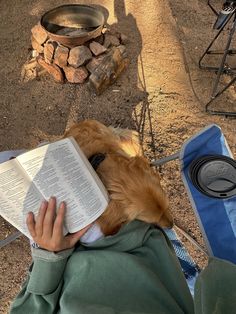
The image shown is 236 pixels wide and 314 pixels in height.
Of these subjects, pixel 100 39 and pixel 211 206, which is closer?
pixel 211 206

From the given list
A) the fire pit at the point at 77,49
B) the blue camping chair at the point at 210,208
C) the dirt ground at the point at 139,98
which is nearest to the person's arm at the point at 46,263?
the blue camping chair at the point at 210,208

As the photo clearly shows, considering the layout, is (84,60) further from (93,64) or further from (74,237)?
(74,237)

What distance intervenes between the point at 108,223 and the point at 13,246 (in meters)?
1.23

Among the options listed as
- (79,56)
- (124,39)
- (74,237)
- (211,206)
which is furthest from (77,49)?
(74,237)

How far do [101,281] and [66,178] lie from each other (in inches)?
12.1

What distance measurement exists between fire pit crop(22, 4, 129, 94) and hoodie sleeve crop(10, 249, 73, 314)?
1884 millimetres

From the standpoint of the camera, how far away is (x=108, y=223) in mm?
1082

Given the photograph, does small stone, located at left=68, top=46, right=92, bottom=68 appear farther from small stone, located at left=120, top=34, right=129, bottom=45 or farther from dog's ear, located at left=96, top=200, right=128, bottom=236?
dog's ear, located at left=96, top=200, right=128, bottom=236

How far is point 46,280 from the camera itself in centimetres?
111

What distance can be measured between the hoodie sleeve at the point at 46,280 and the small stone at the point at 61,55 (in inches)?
78.0

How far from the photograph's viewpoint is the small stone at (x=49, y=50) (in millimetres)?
2924

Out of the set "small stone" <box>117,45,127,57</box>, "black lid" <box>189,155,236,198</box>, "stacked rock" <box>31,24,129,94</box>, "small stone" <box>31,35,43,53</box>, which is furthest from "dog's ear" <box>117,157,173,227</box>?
"small stone" <box>31,35,43,53</box>

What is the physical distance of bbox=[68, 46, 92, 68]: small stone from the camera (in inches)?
112

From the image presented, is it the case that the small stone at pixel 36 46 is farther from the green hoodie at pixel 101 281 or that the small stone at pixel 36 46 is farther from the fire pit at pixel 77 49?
the green hoodie at pixel 101 281
